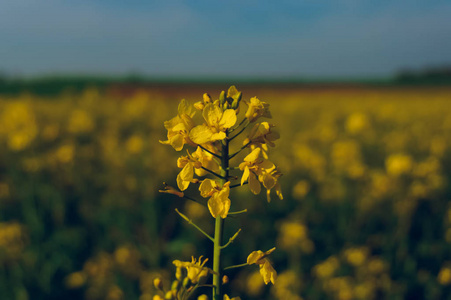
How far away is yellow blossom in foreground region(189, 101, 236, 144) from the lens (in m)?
1.01

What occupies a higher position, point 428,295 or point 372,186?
point 372,186

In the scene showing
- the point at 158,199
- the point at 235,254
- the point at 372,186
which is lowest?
the point at 235,254

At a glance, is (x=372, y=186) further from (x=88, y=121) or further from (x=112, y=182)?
(x=88, y=121)

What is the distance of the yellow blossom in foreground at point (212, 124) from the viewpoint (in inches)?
39.8

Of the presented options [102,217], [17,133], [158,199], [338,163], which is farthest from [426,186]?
[17,133]

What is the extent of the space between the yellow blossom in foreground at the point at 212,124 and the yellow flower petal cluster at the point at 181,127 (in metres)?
0.08

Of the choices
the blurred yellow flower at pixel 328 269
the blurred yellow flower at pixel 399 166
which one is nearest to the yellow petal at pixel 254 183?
the blurred yellow flower at pixel 328 269

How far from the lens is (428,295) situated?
3908 mm

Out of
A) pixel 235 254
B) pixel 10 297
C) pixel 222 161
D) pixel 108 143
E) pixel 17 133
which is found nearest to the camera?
pixel 222 161

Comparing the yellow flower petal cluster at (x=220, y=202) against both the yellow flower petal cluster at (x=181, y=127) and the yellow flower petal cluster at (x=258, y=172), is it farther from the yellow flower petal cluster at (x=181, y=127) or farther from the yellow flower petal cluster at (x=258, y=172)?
the yellow flower petal cluster at (x=181, y=127)

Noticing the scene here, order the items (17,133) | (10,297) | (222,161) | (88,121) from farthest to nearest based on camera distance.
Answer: (88,121) < (17,133) < (10,297) < (222,161)

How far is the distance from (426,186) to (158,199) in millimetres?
3498

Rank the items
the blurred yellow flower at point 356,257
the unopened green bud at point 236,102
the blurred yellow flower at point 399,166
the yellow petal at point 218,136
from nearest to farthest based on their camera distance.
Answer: the yellow petal at point 218,136 → the unopened green bud at point 236,102 → the blurred yellow flower at point 356,257 → the blurred yellow flower at point 399,166

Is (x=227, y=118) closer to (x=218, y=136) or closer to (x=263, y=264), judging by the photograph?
(x=218, y=136)
